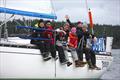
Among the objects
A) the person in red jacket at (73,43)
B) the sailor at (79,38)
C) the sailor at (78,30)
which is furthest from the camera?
the sailor at (79,38)

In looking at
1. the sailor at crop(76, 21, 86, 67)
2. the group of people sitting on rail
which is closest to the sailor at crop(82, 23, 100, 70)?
the group of people sitting on rail

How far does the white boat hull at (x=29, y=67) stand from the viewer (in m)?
17.9

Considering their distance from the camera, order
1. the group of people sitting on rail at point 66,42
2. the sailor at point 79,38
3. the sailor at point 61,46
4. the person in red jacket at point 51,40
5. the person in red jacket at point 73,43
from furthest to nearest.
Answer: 1. the sailor at point 79,38
2. the person in red jacket at point 73,43
3. the sailor at point 61,46
4. the person in red jacket at point 51,40
5. the group of people sitting on rail at point 66,42

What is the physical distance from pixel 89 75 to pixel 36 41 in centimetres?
377

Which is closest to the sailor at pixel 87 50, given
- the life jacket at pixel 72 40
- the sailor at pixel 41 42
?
the life jacket at pixel 72 40

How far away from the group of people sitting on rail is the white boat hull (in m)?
0.28

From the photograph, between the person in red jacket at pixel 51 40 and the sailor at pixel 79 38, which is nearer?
the person in red jacket at pixel 51 40

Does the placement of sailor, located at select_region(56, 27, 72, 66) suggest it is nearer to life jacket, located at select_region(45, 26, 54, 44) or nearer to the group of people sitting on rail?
the group of people sitting on rail

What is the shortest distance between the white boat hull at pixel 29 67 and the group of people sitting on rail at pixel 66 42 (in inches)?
11.2

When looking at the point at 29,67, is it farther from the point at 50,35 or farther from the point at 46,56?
the point at 50,35

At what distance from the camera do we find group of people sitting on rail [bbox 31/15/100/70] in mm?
19078

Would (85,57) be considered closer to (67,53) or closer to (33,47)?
(67,53)

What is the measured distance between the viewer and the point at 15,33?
2023 centimetres

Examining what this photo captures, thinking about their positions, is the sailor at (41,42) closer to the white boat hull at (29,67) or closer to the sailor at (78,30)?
the white boat hull at (29,67)
